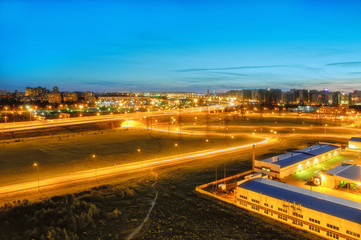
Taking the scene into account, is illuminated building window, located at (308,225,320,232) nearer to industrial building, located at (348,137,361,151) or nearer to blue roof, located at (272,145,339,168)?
blue roof, located at (272,145,339,168)

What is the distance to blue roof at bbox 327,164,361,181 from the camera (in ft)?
36.5

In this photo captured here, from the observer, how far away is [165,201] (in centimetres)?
1023

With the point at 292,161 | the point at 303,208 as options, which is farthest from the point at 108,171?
the point at 292,161

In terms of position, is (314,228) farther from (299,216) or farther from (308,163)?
(308,163)

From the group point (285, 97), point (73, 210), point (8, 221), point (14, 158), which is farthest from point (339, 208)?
point (285, 97)

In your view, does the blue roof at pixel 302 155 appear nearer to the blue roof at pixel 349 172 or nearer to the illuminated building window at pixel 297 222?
the blue roof at pixel 349 172

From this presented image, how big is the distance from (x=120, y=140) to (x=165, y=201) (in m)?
13.8

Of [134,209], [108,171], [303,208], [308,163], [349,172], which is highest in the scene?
[349,172]

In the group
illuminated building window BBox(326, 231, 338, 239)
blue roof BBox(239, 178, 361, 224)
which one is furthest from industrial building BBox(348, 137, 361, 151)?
illuminated building window BBox(326, 231, 338, 239)

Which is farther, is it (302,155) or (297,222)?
(302,155)

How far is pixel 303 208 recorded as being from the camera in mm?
8133

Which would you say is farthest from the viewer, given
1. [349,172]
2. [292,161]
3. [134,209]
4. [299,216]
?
[292,161]

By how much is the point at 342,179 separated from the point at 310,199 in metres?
3.55

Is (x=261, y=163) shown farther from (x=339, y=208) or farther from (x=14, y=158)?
(x=14, y=158)
